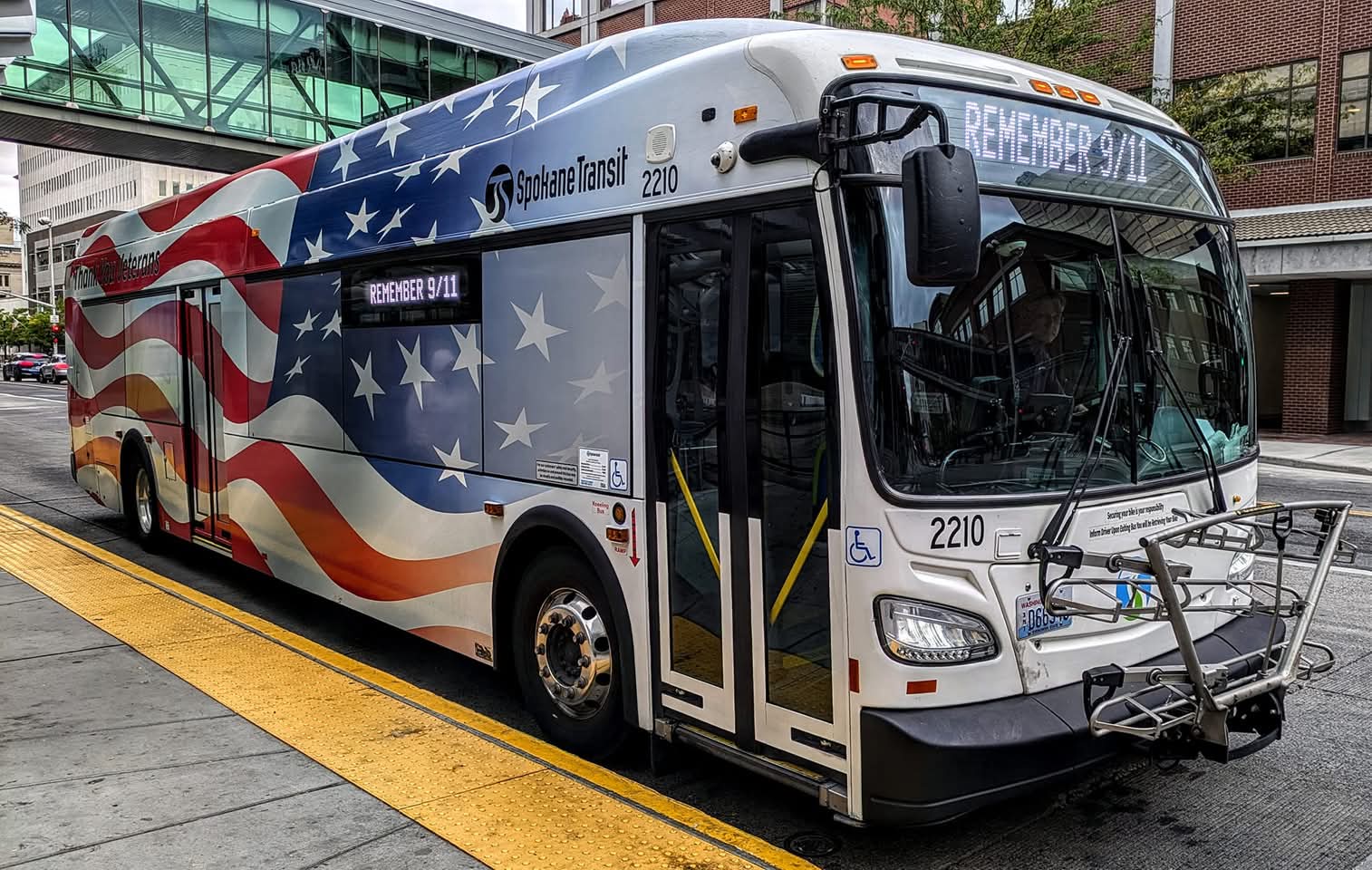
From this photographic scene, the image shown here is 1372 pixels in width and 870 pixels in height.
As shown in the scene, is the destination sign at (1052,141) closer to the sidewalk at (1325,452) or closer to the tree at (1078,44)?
the sidewalk at (1325,452)

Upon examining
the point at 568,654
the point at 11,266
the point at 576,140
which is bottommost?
the point at 568,654

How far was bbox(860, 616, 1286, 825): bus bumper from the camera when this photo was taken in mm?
3631

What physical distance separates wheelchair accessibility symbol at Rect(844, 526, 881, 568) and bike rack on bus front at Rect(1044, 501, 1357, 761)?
2.09ft

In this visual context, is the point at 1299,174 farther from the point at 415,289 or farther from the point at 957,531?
the point at 957,531

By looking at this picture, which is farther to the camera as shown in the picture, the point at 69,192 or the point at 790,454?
the point at 69,192

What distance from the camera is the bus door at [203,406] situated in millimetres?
8836

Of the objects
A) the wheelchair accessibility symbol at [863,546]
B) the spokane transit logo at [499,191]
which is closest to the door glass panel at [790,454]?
the wheelchair accessibility symbol at [863,546]

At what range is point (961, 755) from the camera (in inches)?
143

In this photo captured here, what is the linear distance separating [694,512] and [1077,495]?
4.75ft

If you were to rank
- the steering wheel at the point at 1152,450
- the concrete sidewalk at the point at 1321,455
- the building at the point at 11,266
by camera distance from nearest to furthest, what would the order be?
the steering wheel at the point at 1152,450 → the concrete sidewalk at the point at 1321,455 → the building at the point at 11,266

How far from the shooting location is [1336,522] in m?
4.05

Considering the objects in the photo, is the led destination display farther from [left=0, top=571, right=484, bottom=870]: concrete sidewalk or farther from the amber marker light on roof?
the amber marker light on roof

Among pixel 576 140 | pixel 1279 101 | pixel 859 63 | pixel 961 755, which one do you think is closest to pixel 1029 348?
pixel 859 63

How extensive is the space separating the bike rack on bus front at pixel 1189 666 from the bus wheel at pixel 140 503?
883cm
